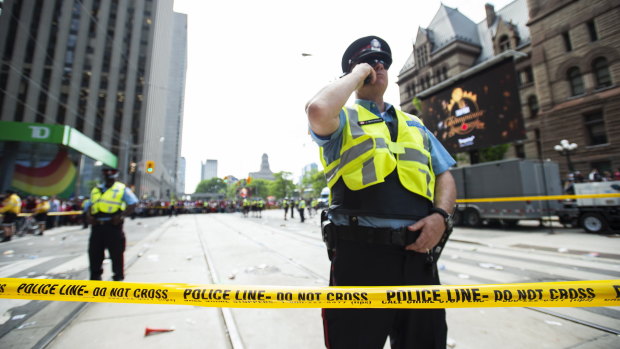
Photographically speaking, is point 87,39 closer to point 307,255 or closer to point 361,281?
point 307,255

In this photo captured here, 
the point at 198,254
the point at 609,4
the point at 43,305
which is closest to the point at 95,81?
the point at 198,254

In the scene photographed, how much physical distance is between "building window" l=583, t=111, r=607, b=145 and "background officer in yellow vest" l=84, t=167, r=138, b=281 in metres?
26.3

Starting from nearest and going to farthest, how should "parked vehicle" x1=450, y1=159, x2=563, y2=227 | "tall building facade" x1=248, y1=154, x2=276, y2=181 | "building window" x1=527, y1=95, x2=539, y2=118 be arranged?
"parked vehicle" x1=450, y1=159, x2=563, y2=227
"building window" x1=527, y1=95, x2=539, y2=118
"tall building facade" x1=248, y1=154, x2=276, y2=181

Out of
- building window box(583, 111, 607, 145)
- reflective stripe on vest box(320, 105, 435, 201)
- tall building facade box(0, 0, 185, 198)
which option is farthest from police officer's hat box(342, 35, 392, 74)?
building window box(583, 111, 607, 145)

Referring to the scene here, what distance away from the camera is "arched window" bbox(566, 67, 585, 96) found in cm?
1855

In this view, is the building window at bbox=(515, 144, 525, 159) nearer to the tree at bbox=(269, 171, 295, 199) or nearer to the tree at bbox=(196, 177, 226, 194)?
the tree at bbox=(269, 171, 295, 199)

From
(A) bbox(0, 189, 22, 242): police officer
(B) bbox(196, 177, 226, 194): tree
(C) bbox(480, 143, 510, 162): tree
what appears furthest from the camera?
(B) bbox(196, 177, 226, 194): tree

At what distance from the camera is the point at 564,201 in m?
9.70

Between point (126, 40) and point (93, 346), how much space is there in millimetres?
44871

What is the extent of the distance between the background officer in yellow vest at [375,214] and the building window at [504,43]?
36082mm

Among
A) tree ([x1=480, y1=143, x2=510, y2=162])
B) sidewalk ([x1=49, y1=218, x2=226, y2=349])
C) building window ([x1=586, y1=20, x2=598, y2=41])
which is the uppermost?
building window ([x1=586, y1=20, x2=598, y2=41])

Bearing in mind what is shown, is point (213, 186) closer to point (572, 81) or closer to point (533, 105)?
point (533, 105)

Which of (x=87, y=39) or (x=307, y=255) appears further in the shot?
(x=87, y=39)

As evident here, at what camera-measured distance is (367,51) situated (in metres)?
1.51
